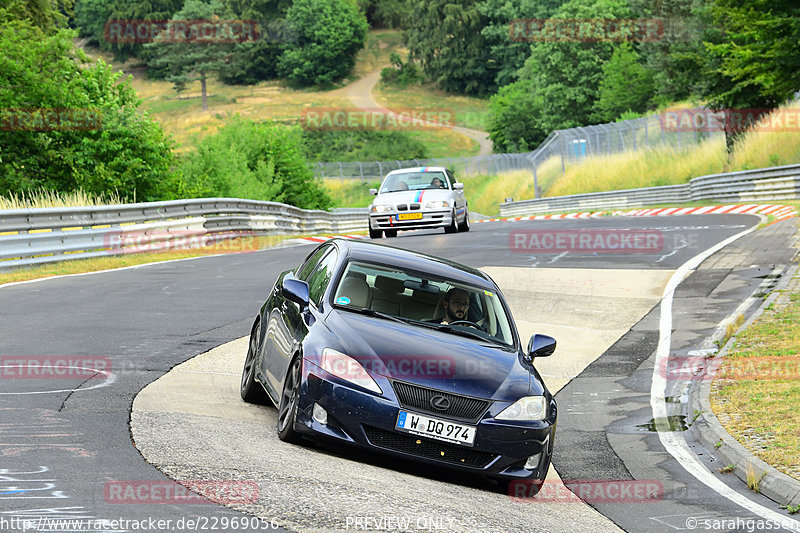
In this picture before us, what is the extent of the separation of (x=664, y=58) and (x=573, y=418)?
6424 cm

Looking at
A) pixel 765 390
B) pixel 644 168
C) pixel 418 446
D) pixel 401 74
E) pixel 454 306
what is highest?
pixel 454 306

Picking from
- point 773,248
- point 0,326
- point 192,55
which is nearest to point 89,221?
point 0,326

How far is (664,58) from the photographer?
70875mm

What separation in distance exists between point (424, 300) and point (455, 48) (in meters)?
142

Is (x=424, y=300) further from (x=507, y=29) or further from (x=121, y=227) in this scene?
(x=507, y=29)

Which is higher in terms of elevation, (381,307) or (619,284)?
(381,307)

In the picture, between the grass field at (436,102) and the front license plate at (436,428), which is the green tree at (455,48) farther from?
the front license plate at (436,428)

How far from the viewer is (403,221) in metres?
26.4

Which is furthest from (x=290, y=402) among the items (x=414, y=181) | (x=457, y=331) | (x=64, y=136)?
(x=64, y=136)

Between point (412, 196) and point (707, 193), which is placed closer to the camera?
point (412, 196)

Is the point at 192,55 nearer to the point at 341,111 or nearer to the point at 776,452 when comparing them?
the point at 341,111

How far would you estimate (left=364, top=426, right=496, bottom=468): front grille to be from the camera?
7.06m

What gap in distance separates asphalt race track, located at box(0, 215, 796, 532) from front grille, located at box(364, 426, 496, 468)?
0.19 metres

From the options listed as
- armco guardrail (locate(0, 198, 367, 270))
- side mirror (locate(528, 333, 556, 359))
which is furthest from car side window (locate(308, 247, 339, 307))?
armco guardrail (locate(0, 198, 367, 270))
